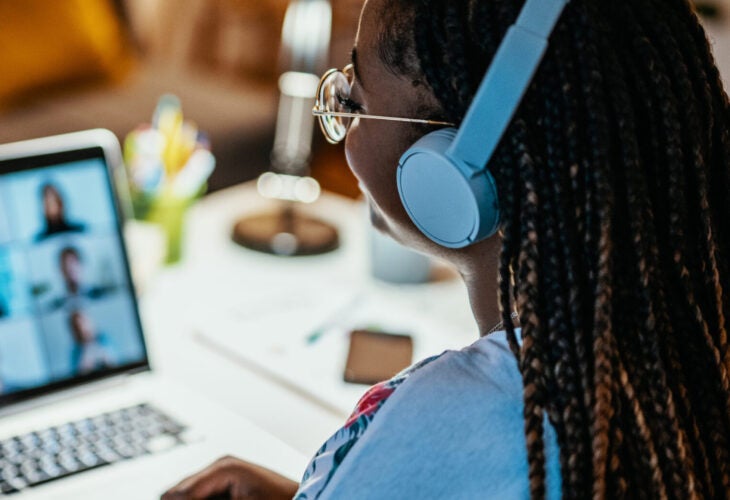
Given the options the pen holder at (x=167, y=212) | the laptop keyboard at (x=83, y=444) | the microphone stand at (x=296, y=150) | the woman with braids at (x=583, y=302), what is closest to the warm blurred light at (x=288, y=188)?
the microphone stand at (x=296, y=150)

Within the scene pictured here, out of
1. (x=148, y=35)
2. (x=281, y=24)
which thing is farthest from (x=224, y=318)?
(x=281, y=24)

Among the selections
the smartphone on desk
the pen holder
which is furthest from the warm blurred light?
the smartphone on desk

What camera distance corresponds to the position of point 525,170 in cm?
65

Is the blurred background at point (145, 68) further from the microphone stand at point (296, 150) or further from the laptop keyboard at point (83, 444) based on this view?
the laptop keyboard at point (83, 444)

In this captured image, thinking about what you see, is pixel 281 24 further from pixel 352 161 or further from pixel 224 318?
pixel 352 161

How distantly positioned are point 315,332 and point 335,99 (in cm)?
51

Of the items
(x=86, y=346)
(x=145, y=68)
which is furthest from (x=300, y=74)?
(x=145, y=68)

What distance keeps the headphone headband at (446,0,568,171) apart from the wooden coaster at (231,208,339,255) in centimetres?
91

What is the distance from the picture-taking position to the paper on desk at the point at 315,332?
118cm

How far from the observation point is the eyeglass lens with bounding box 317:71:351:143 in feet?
2.79

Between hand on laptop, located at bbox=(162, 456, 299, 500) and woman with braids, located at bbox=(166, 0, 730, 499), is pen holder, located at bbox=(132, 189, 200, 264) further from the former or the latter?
woman with braids, located at bbox=(166, 0, 730, 499)

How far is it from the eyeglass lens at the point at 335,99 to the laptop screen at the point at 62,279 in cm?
34

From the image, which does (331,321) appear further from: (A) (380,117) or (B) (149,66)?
(B) (149,66)

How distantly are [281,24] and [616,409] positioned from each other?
2.34 metres
